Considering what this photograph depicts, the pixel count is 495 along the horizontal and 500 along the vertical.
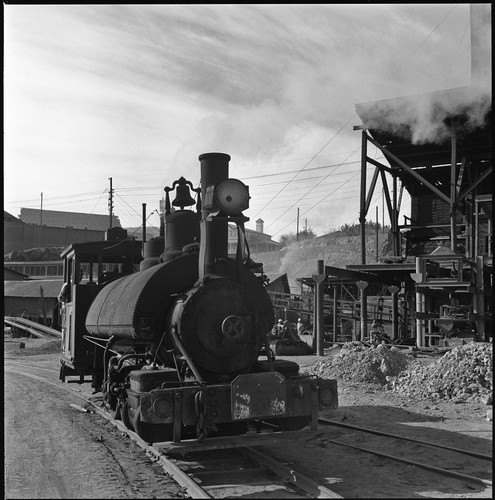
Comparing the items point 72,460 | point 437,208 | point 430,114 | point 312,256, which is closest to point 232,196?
point 72,460

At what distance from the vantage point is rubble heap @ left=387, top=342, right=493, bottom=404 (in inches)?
411

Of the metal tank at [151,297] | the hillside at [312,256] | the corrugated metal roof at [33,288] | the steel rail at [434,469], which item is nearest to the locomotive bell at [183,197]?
the metal tank at [151,297]

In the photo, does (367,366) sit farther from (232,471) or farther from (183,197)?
(232,471)

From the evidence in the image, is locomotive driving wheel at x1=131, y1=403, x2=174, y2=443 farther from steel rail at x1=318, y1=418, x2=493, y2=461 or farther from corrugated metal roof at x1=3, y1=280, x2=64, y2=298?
corrugated metal roof at x1=3, y1=280, x2=64, y2=298

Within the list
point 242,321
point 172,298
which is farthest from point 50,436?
point 242,321

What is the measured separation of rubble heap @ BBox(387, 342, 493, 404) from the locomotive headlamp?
6.43 metres

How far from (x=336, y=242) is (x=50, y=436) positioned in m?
60.3

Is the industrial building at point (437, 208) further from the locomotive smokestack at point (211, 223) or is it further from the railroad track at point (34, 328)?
the railroad track at point (34, 328)

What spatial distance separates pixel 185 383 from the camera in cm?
591

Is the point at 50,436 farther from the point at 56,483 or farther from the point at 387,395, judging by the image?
the point at 387,395

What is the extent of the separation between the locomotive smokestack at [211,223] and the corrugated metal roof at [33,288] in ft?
109

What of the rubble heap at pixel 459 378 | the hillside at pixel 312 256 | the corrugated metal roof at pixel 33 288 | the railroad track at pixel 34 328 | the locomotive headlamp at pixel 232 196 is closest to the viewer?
the locomotive headlamp at pixel 232 196

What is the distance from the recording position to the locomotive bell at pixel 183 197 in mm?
7676

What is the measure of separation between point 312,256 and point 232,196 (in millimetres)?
55633
